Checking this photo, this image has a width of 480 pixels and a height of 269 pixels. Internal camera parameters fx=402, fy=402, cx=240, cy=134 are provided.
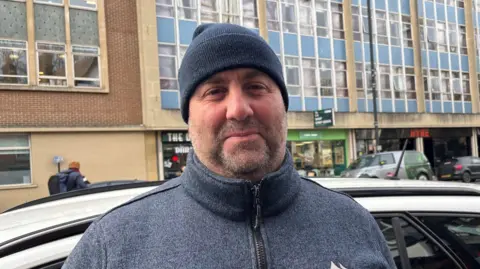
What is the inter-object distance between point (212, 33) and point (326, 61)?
855 inches

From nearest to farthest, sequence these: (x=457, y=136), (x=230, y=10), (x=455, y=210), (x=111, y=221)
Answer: (x=111, y=221) → (x=455, y=210) → (x=230, y=10) → (x=457, y=136)

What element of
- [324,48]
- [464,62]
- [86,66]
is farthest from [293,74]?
[464,62]

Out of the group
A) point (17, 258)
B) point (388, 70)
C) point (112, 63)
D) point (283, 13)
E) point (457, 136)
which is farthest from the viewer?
point (457, 136)

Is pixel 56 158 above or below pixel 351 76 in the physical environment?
below

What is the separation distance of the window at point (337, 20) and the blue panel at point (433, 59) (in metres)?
7.07

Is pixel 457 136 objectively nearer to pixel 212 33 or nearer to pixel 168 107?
pixel 168 107

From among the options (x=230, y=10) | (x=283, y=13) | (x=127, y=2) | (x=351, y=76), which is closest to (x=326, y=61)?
(x=351, y=76)

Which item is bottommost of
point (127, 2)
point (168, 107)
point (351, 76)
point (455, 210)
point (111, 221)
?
point (455, 210)

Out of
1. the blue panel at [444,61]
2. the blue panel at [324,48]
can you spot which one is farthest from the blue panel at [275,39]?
the blue panel at [444,61]

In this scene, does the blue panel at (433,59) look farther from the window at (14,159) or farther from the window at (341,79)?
the window at (14,159)

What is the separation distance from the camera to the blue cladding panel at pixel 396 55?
24.8m

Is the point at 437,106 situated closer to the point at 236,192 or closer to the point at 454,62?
the point at 454,62

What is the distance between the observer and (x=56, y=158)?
1480 centimetres

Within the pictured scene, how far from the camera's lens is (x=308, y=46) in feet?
71.1
